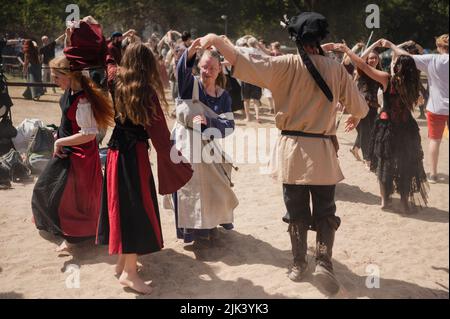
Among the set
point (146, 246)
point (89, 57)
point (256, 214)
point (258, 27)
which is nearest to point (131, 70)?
point (89, 57)

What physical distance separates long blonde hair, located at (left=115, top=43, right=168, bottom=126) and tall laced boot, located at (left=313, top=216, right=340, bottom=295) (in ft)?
4.48

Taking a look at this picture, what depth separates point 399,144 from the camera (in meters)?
4.84

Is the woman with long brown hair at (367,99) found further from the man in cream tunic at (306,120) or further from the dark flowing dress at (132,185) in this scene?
the dark flowing dress at (132,185)

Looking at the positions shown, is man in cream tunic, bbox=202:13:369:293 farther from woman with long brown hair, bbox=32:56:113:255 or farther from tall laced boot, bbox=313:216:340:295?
woman with long brown hair, bbox=32:56:113:255

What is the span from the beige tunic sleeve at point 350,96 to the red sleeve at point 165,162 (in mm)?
1151

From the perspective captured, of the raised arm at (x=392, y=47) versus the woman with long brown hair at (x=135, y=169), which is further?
the raised arm at (x=392, y=47)

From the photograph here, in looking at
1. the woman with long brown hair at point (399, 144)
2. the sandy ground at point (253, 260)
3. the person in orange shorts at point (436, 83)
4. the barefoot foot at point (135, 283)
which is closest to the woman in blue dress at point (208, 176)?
the sandy ground at point (253, 260)

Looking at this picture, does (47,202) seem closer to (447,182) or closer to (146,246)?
(146,246)

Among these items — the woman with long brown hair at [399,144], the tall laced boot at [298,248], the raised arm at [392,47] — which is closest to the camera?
the tall laced boot at [298,248]

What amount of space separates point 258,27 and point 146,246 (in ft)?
111

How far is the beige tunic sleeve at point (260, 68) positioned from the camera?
110 inches

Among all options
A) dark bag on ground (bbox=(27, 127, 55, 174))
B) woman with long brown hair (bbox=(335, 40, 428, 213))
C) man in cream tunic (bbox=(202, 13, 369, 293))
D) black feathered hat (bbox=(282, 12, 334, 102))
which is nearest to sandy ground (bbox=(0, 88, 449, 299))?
woman with long brown hair (bbox=(335, 40, 428, 213))

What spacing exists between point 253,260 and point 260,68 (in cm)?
163

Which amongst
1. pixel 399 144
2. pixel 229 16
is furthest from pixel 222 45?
pixel 229 16
